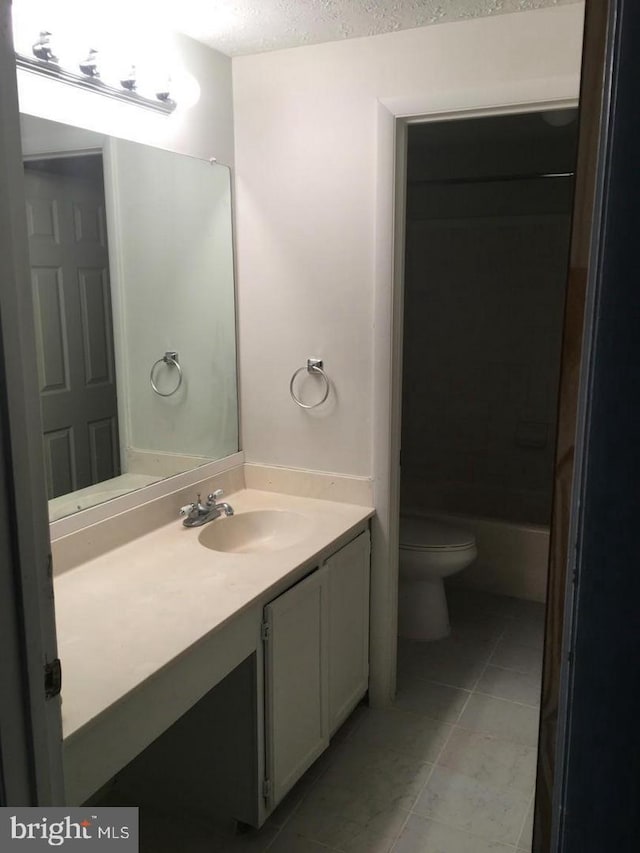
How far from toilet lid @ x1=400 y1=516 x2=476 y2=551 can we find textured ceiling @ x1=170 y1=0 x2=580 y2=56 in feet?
6.42

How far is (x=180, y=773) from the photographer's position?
78.6 inches

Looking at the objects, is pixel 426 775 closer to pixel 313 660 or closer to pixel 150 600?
pixel 313 660

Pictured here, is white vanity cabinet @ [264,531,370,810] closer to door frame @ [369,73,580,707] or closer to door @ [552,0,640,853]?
door frame @ [369,73,580,707]

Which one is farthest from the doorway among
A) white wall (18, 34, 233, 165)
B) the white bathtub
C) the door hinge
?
the door hinge

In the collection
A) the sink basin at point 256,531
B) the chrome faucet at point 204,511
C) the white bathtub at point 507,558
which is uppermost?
the chrome faucet at point 204,511

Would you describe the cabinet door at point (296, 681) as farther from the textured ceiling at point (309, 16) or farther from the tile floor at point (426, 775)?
the textured ceiling at point (309, 16)

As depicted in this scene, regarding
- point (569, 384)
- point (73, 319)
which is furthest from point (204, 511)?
point (569, 384)

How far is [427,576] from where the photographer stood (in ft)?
9.89

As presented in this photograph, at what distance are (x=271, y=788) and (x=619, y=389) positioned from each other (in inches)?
73.7

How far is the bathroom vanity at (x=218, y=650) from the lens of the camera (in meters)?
1.40

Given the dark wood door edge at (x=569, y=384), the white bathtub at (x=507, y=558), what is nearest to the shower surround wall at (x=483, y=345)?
the white bathtub at (x=507, y=558)

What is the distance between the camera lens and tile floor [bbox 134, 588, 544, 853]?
76.6 inches

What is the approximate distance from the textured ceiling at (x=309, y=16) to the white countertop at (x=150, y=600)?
153 cm

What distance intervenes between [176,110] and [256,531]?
1.40m
